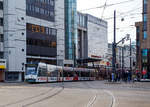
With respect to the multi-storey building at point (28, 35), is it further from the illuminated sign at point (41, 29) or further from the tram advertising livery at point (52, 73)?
the tram advertising livery at point (52, 73)

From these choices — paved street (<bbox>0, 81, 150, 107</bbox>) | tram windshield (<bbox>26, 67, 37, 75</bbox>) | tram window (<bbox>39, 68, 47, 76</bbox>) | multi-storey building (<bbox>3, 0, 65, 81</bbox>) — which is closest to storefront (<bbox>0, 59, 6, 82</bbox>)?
multi-storey building (<bbox>3, 0, 65, 81</bbox>)

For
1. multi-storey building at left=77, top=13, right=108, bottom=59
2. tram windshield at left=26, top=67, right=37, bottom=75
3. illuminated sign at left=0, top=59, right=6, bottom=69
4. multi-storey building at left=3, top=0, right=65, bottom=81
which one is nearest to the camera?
tram windshield at left=26, top=67, right=37, bottom=75

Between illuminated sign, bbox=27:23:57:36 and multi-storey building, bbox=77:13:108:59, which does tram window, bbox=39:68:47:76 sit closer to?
illuminated sign, bbox=27:23:57:36

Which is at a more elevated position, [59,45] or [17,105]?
[59,45]

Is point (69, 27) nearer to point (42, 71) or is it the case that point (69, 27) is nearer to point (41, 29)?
point (41, 29)

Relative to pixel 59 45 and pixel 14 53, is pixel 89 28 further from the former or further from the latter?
pixel 14 53

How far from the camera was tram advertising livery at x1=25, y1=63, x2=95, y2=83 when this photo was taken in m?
37.2

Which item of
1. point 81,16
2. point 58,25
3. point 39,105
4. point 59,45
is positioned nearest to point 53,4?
point 58,25

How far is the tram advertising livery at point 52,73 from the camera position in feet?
122

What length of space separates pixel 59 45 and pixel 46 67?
2592 centimetres

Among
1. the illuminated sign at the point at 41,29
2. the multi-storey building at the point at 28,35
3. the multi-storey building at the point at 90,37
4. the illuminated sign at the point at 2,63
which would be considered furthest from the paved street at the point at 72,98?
the multi-storey building at the point at 90,37

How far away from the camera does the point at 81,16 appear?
324ft

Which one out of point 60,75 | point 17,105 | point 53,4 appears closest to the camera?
point 17,105

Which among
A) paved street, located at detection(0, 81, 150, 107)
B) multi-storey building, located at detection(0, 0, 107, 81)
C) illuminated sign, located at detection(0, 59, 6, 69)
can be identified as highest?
multi-storey building, located at detection(0, 0, 107, 81)
